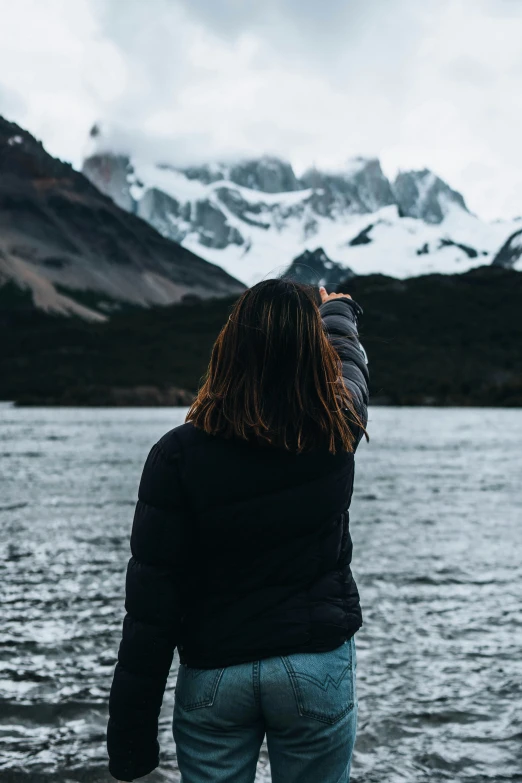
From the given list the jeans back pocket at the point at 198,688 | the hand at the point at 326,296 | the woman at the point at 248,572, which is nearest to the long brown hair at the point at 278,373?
the woman at the point at 248,572

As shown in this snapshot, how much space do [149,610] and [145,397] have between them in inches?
7452

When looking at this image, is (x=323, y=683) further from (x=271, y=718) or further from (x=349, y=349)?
(x=349, y=349)

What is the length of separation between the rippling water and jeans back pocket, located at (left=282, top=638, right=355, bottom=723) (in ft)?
16.2

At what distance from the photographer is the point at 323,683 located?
3.51 meters

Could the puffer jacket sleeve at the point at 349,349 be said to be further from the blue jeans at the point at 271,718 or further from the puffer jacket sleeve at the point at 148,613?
the blue jeans at the point at 271,718

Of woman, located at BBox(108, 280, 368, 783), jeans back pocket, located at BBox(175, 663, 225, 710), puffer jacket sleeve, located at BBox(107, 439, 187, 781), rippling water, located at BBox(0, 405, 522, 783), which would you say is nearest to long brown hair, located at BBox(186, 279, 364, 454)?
woman, located at BBox(108, 280, 368, 783)

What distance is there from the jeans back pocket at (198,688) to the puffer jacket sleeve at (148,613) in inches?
4.0

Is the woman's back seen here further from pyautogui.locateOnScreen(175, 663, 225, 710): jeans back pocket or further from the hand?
the hand

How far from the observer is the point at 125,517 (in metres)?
27.0

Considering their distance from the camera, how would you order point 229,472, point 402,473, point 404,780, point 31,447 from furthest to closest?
point 31,447, point 402,473, point 404,780, point 229,472

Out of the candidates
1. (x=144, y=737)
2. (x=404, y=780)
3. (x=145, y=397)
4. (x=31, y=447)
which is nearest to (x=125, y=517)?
(x=404, y=780)

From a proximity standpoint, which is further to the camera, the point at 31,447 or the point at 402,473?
the point at 31,447

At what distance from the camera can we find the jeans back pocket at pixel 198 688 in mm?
3479

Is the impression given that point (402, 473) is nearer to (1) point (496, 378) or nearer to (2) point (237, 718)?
(2) point (237, 718)
